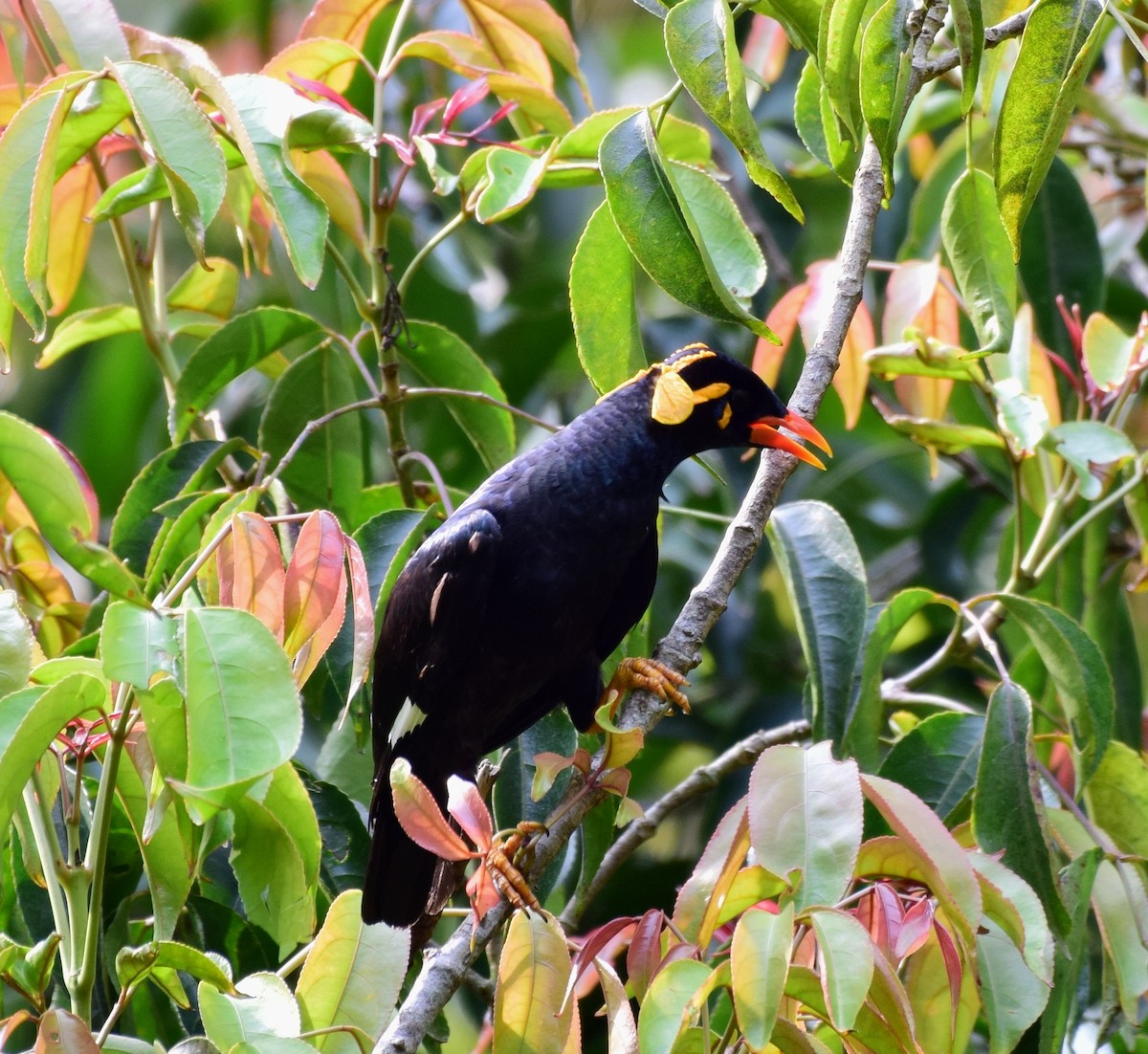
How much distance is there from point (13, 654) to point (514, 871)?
2.36 ft

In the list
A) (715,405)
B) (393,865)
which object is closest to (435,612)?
(393,865)

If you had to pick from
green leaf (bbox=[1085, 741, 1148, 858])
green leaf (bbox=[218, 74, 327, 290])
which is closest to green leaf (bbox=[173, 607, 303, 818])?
green leaf (bbox=[218, 74, 327, 290])

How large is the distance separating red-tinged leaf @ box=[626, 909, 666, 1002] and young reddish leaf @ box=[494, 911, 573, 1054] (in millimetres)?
98

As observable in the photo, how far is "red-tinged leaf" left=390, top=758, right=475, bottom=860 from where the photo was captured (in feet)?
4.73

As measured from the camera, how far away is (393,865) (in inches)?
94.7

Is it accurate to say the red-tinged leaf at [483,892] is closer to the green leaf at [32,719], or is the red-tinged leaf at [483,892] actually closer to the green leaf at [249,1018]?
the green leaf at [249,1018]

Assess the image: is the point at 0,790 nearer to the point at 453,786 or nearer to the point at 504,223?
the point at 453,786

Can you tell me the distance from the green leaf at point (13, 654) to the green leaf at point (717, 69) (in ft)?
2.97

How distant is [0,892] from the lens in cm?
192

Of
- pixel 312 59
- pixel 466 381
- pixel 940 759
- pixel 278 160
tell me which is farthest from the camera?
pixel 466 381

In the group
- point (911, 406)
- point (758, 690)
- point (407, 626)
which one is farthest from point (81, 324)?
point (758, 690)

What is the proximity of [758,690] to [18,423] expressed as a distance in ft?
7.77

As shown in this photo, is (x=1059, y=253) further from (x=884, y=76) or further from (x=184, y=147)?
(x=184, y=147)

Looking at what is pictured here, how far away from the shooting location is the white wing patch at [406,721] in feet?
7.77
